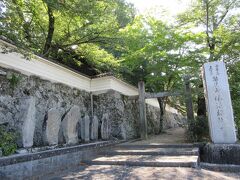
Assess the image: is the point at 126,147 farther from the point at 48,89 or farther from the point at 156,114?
the point at 156,114

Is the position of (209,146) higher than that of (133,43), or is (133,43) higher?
(133,43)

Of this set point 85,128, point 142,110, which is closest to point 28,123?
point 85,128

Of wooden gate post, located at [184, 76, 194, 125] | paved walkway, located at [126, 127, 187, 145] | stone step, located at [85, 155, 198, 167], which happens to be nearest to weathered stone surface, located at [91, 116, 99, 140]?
paved walkway, located at [126, 127, 187, 145]

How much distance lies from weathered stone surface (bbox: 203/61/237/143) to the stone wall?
15.3 ft

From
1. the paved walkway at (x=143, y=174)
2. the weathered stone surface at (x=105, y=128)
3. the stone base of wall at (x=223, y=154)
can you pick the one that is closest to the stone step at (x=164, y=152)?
the stone base of wall at (x=223, y=154)

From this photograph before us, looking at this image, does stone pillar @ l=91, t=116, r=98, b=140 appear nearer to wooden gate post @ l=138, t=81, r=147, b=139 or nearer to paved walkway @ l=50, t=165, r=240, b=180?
paved walkway @ l=50, t=165, r=240, b=180

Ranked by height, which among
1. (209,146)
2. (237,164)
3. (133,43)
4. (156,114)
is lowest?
(237,164)

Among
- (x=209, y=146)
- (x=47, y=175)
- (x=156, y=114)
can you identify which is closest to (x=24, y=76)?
(x=47, y=175)

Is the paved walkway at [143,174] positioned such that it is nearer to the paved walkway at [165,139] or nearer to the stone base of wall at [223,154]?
the stone base of wall at [223,154]

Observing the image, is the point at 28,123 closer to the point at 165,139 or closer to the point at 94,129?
the point at 94,129

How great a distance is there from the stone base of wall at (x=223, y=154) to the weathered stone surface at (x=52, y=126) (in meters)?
4.95

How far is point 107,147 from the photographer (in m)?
8.57

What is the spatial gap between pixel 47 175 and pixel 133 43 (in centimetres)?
909

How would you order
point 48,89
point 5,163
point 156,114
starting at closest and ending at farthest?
point 5,163, point 48,89, point 156,114
